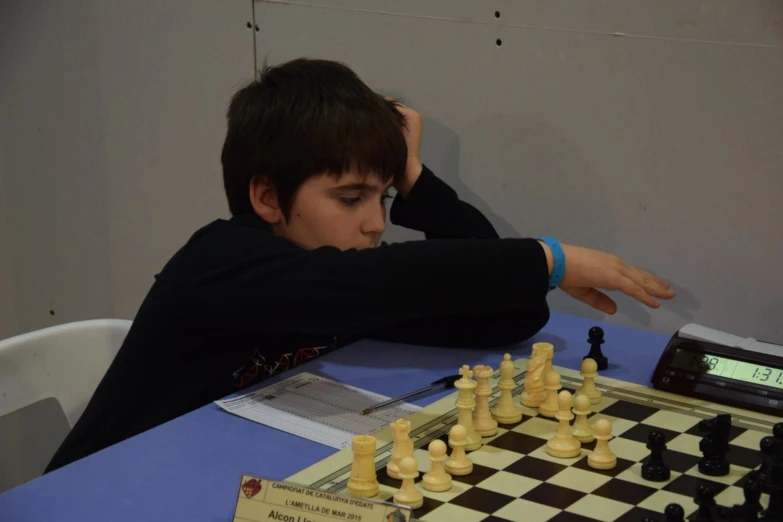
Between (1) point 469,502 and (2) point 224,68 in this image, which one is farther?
(2) point 224,68

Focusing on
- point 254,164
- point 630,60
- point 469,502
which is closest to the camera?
point 469,502

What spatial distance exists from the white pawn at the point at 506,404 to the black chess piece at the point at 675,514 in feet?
1.17

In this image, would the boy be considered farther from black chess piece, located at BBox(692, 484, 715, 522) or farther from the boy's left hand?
black chess piece, located at BBox(692, 484, 715, 522)

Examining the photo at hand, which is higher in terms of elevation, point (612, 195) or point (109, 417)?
point (612, 195)

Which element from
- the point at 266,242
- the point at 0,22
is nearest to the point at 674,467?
the point at 266,242

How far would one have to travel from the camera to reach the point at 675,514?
964mm

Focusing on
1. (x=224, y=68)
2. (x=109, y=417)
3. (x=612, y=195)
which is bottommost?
(x=109, y=417)

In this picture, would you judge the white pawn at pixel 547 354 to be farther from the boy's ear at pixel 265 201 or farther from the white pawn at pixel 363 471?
the boy's ear at pixel 265 201

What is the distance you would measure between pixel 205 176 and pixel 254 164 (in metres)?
0.92

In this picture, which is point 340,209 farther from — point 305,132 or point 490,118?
point 490,118

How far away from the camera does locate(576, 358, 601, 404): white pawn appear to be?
137 cm

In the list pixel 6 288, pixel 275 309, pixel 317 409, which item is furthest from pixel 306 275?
pixel 6 288

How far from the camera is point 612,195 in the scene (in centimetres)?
190

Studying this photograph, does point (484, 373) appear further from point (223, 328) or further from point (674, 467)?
point (223, 328)
